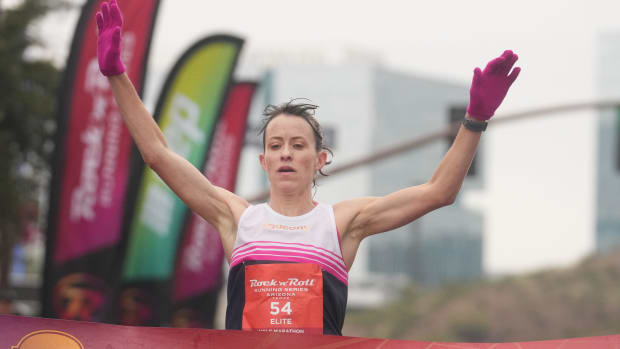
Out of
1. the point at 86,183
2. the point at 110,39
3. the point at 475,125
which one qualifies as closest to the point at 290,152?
the point at 475,125

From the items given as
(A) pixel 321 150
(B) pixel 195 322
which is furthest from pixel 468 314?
(A) pixel 321 150

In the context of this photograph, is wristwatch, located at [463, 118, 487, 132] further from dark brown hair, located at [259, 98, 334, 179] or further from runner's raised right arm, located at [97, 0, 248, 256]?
runner's raised right arm, located at [97, 0, 248, 256]

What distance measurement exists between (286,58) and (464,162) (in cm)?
9213

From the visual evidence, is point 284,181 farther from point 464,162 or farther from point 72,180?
point 72,180

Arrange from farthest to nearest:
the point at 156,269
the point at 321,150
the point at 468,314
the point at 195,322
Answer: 1. the point at 468,314
2. the point at 195,322
3. the point at 156,269
4. the point at 321,150

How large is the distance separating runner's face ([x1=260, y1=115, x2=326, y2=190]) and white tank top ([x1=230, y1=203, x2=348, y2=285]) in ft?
0.44

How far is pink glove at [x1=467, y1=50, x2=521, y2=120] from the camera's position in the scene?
2.99 meters

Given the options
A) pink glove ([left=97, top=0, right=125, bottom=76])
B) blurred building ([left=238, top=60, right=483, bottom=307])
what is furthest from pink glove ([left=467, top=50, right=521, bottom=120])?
blurred building ([left=238, top=60, right=483, bottom=307])

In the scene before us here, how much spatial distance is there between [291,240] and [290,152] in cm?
33

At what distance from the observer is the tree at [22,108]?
14906 mm

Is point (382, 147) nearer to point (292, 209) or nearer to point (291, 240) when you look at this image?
point (292, 209)

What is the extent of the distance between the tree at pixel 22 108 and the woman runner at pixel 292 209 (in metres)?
12.2

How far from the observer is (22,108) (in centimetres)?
1517

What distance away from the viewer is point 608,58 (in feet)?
388
